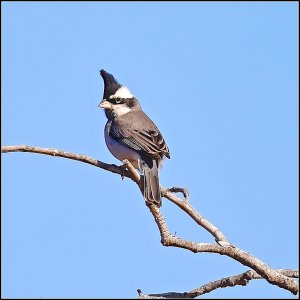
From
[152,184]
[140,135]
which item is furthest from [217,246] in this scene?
[140,135]

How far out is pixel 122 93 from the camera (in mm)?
8430

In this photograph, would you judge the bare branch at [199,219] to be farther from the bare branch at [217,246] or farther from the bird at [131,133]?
the bird at [131,133]

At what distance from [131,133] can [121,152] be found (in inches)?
12.3

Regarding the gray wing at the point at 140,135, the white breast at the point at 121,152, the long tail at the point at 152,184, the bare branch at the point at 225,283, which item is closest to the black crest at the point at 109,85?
the gray wing at the point at 140,135

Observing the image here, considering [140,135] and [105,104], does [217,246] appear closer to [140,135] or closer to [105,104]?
[140,135]

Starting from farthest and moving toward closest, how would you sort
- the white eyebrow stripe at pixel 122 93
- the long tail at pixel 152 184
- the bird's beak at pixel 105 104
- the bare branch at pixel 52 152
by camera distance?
the white eyebrow stripe at pixel 122 93, the bird's beak at pixel 105 104, the long tail at pixel 152 184, the bare branch at pixel 52 152

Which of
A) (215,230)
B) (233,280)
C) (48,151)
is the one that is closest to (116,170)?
(48,151)

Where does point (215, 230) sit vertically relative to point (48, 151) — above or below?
below

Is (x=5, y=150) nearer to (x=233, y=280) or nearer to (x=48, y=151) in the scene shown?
(x=48, y=151)

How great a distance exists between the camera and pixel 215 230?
4012 mm

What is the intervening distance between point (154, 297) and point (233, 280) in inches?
22.5

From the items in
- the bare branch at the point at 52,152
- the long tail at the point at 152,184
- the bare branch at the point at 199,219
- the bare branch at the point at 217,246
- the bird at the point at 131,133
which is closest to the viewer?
the bare branch at the point at 217,246

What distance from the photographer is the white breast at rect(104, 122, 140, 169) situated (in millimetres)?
7195

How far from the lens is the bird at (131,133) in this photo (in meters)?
7.05
